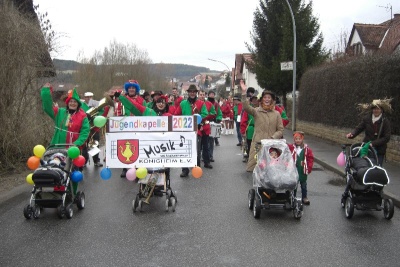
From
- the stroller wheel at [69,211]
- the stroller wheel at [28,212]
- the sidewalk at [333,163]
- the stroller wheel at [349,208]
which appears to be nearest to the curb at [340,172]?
the sidewalk at [333,163]

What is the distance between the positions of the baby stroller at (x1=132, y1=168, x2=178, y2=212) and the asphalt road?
0.16m

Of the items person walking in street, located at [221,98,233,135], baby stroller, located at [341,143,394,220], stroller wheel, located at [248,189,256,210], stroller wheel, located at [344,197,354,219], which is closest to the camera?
baby stroller, located at [341,143,394,220]

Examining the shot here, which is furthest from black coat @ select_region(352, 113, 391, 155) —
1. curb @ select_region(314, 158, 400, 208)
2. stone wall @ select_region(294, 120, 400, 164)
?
stone wall @ select_region(294, 120, 400, 164)

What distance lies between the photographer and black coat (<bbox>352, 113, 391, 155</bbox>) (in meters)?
7.93

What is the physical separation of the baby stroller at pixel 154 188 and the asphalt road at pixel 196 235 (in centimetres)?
16

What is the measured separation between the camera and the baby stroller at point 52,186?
6773mm

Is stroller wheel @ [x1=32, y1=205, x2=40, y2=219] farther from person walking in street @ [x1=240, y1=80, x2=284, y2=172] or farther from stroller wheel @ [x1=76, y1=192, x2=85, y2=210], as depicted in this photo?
person walking in street @ [x1=240, y1=80, x2=284, y2=172]

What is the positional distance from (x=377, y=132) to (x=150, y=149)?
379 centimetres

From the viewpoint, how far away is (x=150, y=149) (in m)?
7.67

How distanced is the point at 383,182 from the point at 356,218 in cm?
76

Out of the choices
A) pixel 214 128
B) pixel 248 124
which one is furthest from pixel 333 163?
pixel 214 128

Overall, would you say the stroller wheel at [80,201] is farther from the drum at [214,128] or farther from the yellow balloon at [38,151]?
the drum at [214,128]

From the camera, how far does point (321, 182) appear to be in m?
10.5

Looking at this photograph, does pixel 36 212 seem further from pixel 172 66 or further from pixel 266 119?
pixel 172 66
